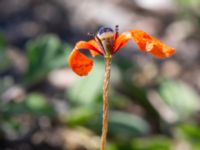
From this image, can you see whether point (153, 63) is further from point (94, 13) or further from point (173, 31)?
point (94, 13)

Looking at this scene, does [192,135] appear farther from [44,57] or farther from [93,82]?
[44,57]

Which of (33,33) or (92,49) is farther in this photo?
(33,33)

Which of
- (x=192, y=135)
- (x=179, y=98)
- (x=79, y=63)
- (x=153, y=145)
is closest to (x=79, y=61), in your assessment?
(x=79, y=63)

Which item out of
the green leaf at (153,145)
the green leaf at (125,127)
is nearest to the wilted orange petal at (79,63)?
the green leaf at (153,145)

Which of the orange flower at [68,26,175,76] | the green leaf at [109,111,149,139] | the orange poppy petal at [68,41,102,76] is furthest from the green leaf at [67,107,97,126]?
the orange poppy petal at [68,41,102,76]

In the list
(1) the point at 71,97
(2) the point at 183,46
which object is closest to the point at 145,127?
(1) the point at 71,97

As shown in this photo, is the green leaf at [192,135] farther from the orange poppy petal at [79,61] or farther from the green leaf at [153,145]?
the orange poppy petal at [79,61]
